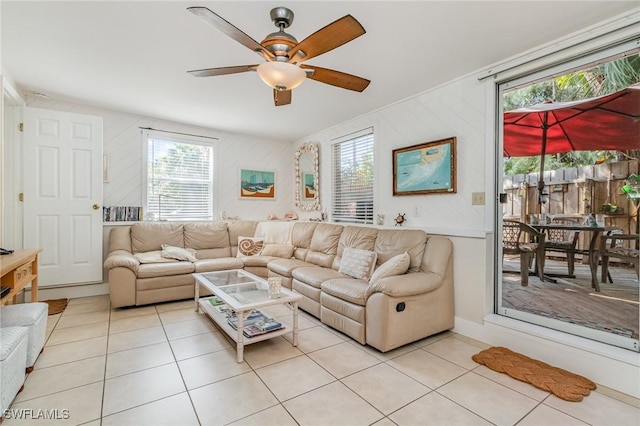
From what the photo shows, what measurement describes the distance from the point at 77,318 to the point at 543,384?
14.2ft

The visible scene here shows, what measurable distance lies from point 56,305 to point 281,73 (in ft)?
13.0

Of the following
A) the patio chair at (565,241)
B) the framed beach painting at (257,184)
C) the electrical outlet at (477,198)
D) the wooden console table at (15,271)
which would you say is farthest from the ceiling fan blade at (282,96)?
the patio chair at (565,241)

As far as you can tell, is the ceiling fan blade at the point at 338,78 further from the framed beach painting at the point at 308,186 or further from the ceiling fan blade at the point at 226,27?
the framed beach painting at the point at 308,186

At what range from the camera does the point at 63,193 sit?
3.67m

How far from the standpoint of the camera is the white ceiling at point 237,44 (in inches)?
76.3

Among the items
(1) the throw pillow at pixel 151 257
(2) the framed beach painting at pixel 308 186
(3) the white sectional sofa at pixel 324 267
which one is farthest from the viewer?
(2) the framed beach painting at pixel 308 186

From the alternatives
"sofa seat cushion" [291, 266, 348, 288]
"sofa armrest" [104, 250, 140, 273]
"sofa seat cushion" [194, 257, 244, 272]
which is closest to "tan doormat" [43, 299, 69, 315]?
"sofa armrest" [104, 250, 140, 273]

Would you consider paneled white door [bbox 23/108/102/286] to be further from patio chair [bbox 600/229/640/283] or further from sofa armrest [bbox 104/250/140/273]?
patio chair [bbox 600/229/640/283]

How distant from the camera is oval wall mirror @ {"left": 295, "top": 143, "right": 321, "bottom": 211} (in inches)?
199

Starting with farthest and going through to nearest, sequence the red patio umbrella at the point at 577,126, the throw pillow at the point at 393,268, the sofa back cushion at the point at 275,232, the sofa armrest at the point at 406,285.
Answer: the sofa back cushion at the point at 275,232, the red patio umbrella at the point at 577,126, the throw pillow at the point at 393,268, the sofa armrest at the point at 406,285

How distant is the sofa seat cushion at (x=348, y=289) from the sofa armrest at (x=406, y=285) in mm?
81

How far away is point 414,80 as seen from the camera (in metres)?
3.00

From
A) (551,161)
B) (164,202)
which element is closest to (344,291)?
(164,202)

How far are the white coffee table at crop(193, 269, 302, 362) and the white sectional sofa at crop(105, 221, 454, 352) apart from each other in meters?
0.46
